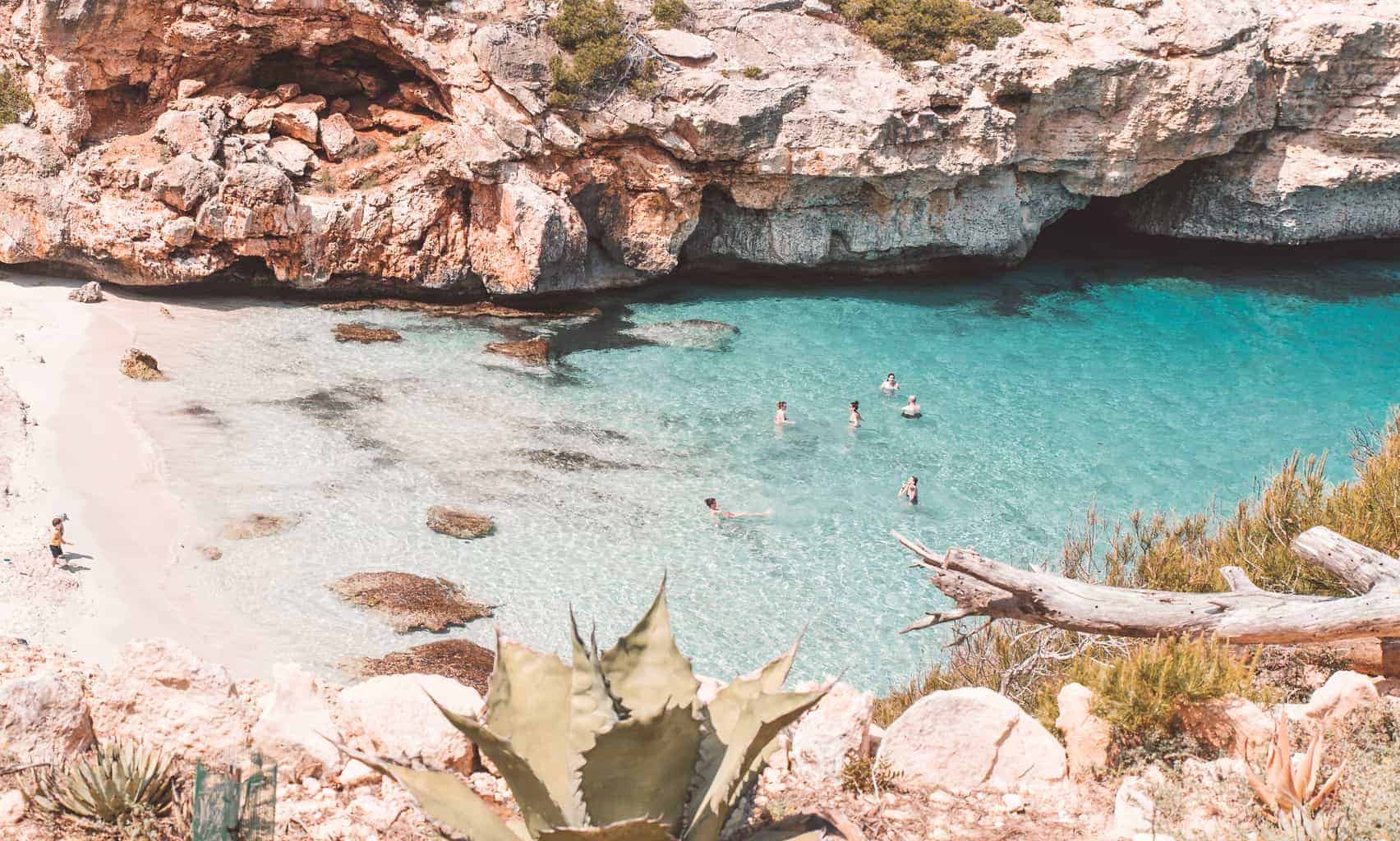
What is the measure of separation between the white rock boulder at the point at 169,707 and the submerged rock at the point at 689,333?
1999 cm

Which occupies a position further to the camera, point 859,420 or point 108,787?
point 859,420

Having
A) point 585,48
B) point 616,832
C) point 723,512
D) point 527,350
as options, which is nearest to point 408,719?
point 616,832

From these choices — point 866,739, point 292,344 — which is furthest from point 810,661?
point 292,344

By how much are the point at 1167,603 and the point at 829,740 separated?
9.15 ft

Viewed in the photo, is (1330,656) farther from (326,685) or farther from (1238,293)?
(1238,293)

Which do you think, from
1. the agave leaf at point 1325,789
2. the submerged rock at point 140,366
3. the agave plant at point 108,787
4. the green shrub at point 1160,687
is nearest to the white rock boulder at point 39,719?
the agave plant at point 108,787

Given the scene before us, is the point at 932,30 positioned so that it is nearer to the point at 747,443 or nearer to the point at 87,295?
the point at 747,443

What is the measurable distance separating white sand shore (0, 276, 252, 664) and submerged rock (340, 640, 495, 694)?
6.37ft

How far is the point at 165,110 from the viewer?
86.9 feet

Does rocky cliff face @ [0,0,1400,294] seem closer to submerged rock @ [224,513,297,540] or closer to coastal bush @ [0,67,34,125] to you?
coastal bush @ [0,67,34,125]

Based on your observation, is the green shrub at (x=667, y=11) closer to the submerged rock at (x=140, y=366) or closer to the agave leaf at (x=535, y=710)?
the submerged rock at (x=140, y=366)

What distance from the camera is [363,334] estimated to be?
24.1 meters

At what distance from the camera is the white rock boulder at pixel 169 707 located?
201 inches

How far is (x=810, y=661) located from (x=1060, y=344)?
1621 cm
